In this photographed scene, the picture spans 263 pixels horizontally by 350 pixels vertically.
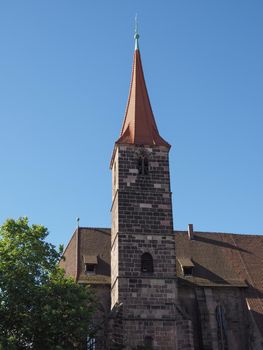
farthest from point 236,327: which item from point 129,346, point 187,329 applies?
point 129,346

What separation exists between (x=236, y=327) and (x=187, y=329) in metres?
6.49

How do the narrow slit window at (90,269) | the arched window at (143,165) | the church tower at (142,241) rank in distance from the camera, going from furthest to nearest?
1. the narrow slit window at (90,269)
2. the arched window at (143,165)
3. the church tower at (142,241)

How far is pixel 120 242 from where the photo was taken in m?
26.1

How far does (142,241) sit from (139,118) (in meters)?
6.71

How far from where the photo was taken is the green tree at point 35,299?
20.5 metres

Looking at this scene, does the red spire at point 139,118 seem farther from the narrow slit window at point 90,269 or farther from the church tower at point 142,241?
the narrow slit window at point 90,269

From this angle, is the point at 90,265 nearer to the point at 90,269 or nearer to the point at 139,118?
the point at 90,269

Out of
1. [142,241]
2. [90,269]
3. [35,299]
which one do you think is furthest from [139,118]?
[35,299]

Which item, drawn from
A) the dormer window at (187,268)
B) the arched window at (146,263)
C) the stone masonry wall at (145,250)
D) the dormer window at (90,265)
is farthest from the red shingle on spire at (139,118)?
the dormer window at (187,268)

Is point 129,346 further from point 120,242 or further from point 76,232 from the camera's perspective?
point 76,232

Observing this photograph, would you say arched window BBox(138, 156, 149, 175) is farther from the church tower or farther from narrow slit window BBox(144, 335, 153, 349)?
narrow slit window BBox(144, 335, 153, 349)

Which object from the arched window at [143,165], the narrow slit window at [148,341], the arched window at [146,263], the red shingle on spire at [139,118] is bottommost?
the narrow slit window at [148,341]

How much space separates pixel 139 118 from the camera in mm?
29844

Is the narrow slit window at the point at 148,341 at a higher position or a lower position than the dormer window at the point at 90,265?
lower
